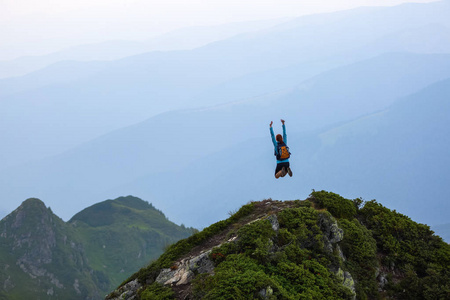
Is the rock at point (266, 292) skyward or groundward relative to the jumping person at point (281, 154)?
groundward

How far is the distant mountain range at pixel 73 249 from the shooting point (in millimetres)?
125562

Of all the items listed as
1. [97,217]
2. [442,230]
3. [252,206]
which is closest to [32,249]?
[97,217]

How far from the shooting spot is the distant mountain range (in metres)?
126

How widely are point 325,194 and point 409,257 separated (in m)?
5.53

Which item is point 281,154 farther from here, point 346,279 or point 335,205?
point 346,279

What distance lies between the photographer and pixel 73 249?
151 metres

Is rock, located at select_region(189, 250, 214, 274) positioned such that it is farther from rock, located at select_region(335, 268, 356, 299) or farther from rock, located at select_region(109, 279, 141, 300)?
rock, located at select_region(335, 268, 356, 299)

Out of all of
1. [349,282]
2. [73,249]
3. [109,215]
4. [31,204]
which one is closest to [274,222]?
[349,282]

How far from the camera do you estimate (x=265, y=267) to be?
46.8 feet

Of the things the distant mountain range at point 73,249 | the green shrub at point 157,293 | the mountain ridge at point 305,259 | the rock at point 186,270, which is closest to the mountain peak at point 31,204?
the distant mountain range at point 73,249

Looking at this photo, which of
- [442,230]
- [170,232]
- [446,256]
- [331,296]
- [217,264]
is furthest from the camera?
[442,230]

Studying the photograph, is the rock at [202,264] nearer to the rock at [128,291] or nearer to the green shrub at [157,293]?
the green shrub at [157,293]

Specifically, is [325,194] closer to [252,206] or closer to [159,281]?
[252,206]

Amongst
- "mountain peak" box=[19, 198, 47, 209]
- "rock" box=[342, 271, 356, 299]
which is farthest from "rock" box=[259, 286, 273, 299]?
"mountain peak" box=[19, 198, 47, 209]
